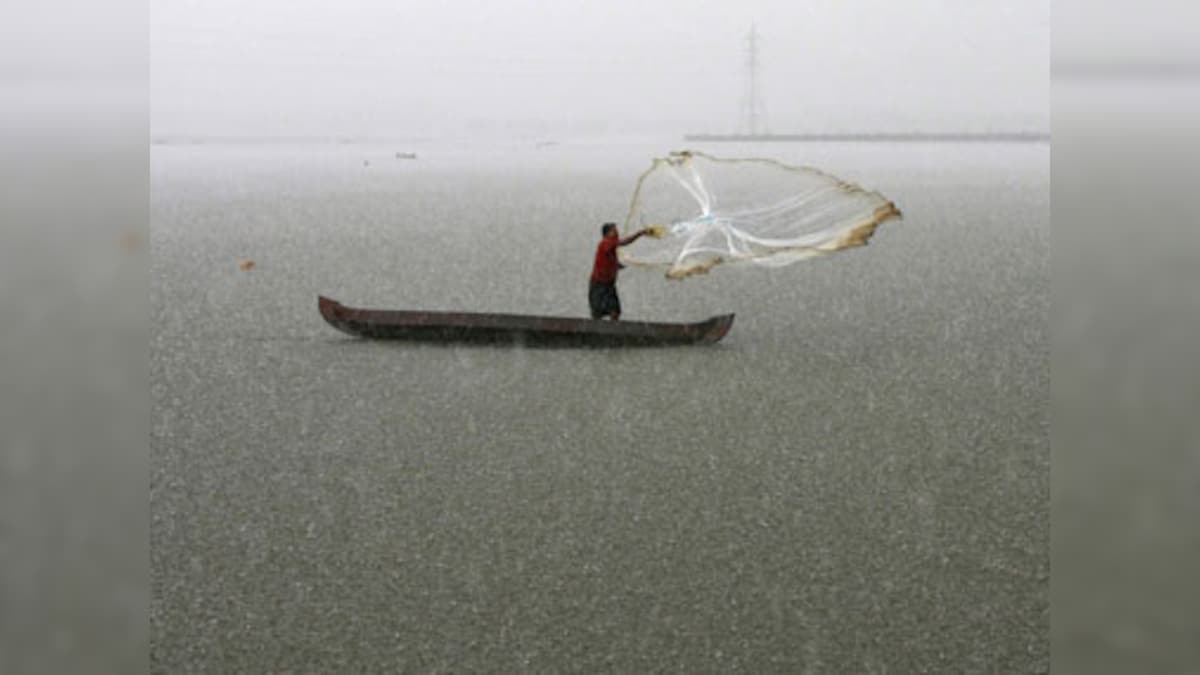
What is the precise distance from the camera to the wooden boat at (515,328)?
8805 mm

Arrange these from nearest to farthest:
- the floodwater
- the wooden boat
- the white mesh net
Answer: the floodwater
the white mesh net
the wooden boat

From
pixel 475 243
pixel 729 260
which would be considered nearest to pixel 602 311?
pixel 729 260

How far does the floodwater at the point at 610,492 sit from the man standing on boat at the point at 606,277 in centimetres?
46

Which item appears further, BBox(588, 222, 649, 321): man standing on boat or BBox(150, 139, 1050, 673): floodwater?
BBox(588, 222, 649, 321): man standing on boat

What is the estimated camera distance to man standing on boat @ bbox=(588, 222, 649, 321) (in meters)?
8.98

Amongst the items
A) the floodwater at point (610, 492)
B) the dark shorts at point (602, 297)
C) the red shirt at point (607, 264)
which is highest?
the red shirt at point (607, 264)

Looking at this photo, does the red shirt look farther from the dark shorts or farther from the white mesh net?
the white mesh net

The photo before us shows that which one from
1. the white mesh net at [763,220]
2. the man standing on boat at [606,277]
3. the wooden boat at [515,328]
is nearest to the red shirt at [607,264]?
the man standing on boat at [606,277]

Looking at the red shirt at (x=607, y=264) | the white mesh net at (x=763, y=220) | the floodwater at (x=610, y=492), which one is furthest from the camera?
the red shirt at (x=607, y=264)

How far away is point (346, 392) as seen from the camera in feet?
26.0

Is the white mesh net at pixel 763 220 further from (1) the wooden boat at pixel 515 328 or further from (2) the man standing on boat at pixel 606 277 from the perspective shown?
(1) the wooden boat at pixel 515 328

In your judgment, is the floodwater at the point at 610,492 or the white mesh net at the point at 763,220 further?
the white mesh net at the point at 763,220

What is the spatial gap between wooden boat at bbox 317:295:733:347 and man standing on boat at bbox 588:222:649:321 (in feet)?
0.66

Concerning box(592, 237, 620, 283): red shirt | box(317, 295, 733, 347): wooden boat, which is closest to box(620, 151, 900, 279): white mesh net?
box(592, 237, 620, 283): red shirt
